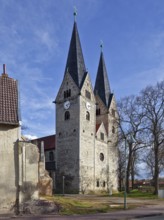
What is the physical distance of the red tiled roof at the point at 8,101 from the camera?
51.3ft

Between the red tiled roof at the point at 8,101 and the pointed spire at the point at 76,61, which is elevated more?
the pointed spire at the point at 76,61

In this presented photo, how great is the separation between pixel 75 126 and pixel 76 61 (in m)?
12.1

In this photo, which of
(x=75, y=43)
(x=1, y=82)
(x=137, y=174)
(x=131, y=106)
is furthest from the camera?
(x=137, y=174)

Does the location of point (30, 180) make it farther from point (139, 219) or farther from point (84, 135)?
point (84, 135)

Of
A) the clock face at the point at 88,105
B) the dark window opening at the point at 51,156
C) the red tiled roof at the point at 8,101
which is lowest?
the dark window opening at the point at 51,156

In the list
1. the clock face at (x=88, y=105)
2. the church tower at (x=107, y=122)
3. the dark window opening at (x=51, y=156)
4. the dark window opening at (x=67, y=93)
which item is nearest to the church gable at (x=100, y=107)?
the church tower at (x=107, y=122)

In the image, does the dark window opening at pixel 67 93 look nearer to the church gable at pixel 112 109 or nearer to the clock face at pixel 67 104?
the clock face at pixel 67 104

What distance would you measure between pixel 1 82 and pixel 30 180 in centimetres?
612

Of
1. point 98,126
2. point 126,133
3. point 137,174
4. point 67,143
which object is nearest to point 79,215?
point 126,133

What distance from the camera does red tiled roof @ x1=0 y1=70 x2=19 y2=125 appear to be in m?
15.6

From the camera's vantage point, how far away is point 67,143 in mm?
49344

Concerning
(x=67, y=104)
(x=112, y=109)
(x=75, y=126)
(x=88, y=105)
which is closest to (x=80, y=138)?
(x=75, y=126)

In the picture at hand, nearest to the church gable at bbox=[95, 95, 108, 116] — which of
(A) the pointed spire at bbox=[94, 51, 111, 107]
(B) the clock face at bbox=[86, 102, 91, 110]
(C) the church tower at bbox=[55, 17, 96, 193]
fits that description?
(A) the pointed spire at bbox=[94, 51, 111, 107]

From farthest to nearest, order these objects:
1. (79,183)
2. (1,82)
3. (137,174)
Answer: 1. (137,174)
2. (79,183)
3. (1,82)
